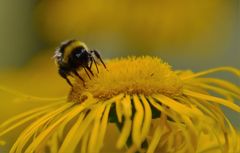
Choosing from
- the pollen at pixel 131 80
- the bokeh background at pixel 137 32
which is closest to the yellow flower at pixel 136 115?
the pollen at pixel 131 80

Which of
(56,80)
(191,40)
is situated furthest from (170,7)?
(56,80)

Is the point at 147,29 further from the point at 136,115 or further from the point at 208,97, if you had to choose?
the point at 136,115

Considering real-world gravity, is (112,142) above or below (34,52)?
above

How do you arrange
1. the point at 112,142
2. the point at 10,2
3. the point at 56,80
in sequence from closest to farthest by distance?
the point at 112,142 → the point at 56,80 → the point at 10,2

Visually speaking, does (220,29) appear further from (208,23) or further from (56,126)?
(56,126)

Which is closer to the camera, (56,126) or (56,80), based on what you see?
(56,126)

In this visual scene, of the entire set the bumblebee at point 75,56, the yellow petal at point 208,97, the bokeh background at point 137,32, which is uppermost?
the bumblebee at point 75,56

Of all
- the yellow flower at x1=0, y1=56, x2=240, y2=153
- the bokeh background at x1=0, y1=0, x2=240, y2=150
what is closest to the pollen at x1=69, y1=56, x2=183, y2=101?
the yellow flower at x1=0, y1=56, x2=240, y2=153

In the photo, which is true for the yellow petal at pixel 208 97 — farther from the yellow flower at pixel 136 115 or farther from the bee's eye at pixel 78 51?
the bee's eye at pixel 78 51
